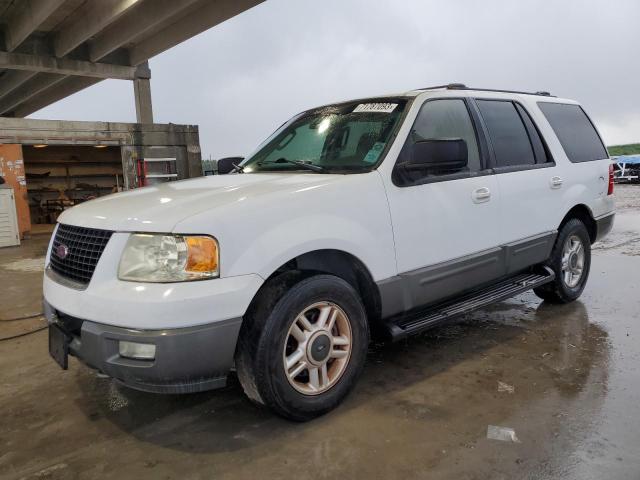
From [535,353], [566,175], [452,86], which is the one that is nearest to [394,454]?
[535,353]

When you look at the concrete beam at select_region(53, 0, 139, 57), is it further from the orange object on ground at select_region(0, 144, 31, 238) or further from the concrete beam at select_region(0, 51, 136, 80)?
the orange object on ground at select_region(0, 144, 31, 238)

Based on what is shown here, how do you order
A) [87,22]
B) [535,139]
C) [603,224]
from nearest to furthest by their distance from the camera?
[535,139] < [603,224] < [87,22]

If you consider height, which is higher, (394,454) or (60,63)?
(60,63)

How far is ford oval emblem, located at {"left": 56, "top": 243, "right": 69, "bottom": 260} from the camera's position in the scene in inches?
109

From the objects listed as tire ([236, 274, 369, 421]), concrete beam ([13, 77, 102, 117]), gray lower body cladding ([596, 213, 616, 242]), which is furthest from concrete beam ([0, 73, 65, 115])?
tire ([236, 274, 369, 421])

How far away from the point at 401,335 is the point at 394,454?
0.80m

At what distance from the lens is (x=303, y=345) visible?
2.66 metres

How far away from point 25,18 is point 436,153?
17121mm

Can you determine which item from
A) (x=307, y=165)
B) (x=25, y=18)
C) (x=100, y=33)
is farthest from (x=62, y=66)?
(x=307, y=165)

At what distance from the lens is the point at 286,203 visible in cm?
259

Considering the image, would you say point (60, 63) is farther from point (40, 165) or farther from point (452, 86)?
point (452, 86)

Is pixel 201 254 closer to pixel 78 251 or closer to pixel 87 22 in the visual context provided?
pixel 78 251

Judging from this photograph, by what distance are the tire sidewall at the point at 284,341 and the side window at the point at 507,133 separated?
1.81 m

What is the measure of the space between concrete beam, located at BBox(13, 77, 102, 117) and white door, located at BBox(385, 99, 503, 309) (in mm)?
24098
